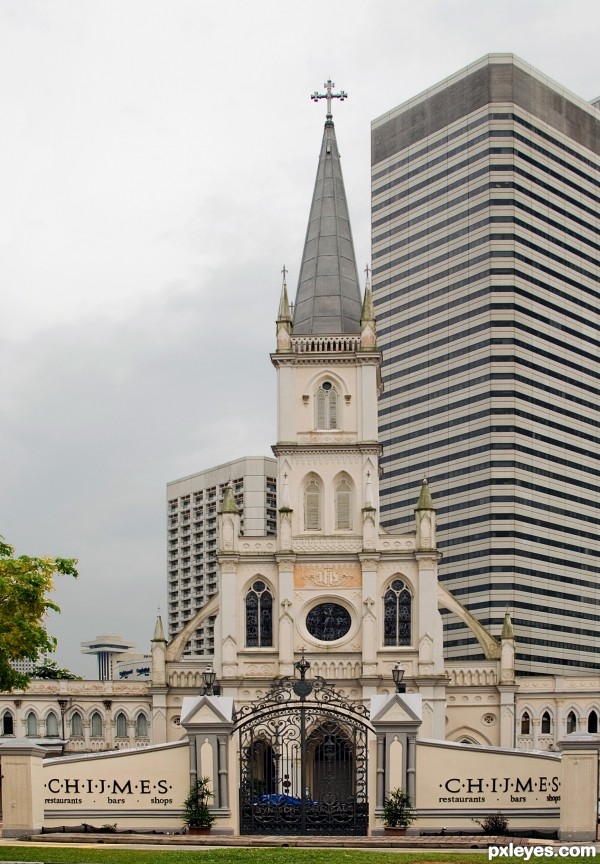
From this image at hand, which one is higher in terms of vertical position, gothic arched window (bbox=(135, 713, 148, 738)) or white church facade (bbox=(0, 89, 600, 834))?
white church facade (bbox=(0, 89, 600, 834))

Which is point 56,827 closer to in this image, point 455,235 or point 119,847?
point 119,847

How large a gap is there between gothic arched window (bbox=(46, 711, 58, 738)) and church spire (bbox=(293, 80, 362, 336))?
24.3 m

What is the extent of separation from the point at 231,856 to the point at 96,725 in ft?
144

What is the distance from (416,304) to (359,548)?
7344 centimetres

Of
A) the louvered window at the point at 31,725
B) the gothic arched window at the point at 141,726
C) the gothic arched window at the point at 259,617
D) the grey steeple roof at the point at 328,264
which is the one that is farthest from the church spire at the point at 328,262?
the louvered window at the point at 31,725

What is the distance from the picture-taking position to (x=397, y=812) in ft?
121

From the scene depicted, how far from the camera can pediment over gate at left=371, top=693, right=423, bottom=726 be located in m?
37.8

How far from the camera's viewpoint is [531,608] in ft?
415

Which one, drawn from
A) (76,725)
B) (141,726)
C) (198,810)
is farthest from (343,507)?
(198,810)

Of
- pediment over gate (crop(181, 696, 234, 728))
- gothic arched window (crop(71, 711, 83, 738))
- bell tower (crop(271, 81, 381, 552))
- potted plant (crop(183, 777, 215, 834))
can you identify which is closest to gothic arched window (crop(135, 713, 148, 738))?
gothic arched window (crop(71, 711, 83, 738))

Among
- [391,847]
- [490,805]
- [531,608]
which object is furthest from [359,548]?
[531,608]

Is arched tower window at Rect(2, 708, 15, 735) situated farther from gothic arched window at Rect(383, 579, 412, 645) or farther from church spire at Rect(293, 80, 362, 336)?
church spire at Rect(293, 80, 362, 336)

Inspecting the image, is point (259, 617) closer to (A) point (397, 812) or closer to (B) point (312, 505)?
(B) point (312, 505)

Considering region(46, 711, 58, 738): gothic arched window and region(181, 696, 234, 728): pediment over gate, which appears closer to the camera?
region(181, 696, 234, 728): pediment over gate
